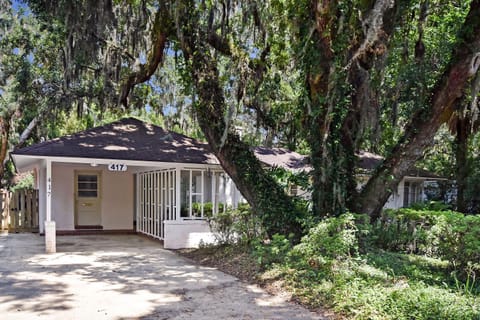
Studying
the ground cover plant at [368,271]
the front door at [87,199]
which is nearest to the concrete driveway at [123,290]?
the ground cover plant at [368,271]

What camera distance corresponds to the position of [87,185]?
A: 45.7 ft

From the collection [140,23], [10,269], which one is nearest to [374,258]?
[10,269]

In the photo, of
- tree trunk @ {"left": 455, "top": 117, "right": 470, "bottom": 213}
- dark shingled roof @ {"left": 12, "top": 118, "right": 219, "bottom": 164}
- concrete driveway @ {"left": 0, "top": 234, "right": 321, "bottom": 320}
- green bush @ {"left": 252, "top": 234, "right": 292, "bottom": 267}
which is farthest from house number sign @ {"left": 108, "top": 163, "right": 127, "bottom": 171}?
tree trunk @ {"left": 455, "top": 117, "right": 470, "bottom": 213}

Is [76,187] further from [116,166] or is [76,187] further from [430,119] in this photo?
[430,119]

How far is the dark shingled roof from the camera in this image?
9.89 m

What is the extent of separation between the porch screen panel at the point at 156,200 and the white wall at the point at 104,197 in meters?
0.73

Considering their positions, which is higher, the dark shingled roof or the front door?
the dark shingled roof

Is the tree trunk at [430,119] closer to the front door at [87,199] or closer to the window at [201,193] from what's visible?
the window at [201,193]

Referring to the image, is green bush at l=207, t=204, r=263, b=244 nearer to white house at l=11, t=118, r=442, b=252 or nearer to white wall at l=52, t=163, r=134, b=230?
white house at l=11, t=118, r=442, b=252

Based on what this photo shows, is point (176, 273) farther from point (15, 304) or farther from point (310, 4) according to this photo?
point (310, 4)

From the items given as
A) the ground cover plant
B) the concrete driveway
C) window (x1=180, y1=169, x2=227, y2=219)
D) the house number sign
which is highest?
the house number sign

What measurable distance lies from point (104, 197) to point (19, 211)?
280 cm

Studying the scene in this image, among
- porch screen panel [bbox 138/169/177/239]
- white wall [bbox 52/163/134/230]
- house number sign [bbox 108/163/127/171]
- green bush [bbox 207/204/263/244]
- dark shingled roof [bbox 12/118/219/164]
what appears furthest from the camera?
white wall [bbox 52/163/134/230]

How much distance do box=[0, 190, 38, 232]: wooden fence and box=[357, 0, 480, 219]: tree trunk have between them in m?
11.0
